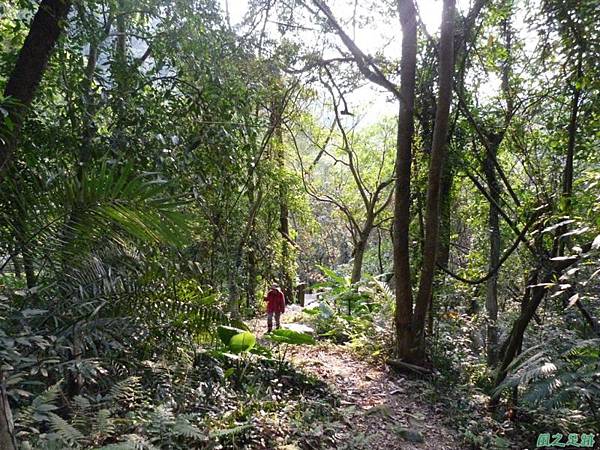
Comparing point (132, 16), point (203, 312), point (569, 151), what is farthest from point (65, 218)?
point (569, 151)

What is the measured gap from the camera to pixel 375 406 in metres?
5.54

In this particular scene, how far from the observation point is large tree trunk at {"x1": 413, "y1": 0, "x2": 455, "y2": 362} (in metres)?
6.00

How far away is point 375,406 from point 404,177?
3332 mm

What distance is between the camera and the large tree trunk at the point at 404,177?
22.4 feet

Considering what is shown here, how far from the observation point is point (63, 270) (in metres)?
3.19

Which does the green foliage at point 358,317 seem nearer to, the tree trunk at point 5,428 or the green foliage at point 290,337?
the green foliage at point 290,337

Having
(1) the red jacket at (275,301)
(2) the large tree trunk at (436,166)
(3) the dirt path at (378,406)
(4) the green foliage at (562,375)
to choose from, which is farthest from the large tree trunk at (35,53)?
(1) the red jacket at (275,301)

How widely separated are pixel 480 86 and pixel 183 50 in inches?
211

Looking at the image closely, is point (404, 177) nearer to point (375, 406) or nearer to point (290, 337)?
point (290, 337)

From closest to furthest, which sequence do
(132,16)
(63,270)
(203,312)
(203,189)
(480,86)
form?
(63,270) → (203,312) → (203,189) → (132,16) → (480,86)

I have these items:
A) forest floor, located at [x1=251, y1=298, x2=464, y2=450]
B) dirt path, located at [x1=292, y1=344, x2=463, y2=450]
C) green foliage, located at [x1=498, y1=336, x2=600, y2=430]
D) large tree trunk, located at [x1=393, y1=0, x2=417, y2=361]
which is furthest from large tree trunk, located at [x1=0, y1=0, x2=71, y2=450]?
large tree trunk, located at [x1=393, y1=0, x2=417, y2=361]

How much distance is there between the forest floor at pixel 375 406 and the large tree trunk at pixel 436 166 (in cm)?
85

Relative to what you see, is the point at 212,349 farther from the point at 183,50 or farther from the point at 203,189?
the point at 183,50

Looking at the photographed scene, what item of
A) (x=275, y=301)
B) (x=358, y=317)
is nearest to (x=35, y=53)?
(x=275, y=301)
